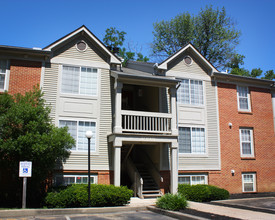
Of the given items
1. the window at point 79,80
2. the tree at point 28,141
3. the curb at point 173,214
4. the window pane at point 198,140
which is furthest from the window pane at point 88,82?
the curb at point 173,214

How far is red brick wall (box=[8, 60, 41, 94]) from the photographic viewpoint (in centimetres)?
1477

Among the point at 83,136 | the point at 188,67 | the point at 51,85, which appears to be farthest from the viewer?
the point at 188,67

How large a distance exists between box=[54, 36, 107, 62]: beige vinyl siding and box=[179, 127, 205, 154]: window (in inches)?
261

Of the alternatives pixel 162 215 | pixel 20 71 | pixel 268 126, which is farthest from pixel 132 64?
pixel 162 215

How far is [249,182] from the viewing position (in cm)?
1867

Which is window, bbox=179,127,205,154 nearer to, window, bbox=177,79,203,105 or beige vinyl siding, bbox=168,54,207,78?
window, bbox=177,79,203,105

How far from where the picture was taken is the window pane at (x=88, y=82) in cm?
1593

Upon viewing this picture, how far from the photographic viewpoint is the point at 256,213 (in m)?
11.2

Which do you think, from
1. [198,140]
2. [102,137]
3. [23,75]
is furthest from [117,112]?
[198,140]

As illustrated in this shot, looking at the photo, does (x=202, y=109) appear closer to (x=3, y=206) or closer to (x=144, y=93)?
(x=144, y=93)

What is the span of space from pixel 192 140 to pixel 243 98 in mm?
5315

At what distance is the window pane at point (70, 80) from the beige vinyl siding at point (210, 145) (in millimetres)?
7488

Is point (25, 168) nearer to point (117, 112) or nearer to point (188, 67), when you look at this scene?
point (117, 112)

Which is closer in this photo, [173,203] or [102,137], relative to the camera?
[173,203]
